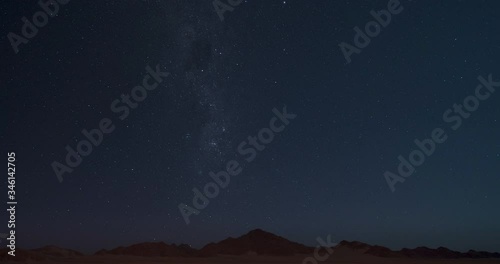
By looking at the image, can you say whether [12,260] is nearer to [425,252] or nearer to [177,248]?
[177,248]

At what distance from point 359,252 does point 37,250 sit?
1273 inches

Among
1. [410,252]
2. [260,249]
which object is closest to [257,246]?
[260,249]

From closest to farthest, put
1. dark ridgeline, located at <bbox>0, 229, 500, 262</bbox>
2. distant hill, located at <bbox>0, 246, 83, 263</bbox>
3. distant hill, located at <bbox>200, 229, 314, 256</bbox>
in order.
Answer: distant hill, located at <bbox>0, 246, 83, 263</bbox> → dark ridgeline, located at <bbox>0, 229, 500, 262</bbox> → distant hill, located at <bbox>200, 229, 314, 256</bbox>

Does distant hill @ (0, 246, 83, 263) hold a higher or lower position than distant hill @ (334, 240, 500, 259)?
higher

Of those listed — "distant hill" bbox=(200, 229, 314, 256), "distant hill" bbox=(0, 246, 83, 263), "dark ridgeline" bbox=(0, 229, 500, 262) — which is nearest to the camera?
"distant hill" bbox=(0, 246, 83, 263)

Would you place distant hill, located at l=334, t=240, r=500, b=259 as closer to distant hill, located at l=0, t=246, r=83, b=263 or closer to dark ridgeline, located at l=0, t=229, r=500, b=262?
dark ridgeline, located at l=0, t=229, r=500, b=262

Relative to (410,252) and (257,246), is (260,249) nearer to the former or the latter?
(257,246)

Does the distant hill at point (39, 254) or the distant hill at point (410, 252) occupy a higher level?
the distant hill at point (39, 254)

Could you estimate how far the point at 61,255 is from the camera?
142ft

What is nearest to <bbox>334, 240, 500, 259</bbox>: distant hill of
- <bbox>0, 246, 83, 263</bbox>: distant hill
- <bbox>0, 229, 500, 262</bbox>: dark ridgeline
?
<bbox>0, 229, 500, 262</bbox>: dark ridgeline

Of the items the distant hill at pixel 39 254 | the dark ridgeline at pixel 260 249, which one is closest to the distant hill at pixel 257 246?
the dark ridgeline at pixel 260 249

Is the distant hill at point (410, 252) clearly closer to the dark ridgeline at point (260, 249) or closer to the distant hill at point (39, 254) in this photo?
the dark ridgeline at point (260, 249)

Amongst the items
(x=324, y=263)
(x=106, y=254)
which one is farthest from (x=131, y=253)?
(x=324, y=263)

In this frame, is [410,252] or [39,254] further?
[410,252]
